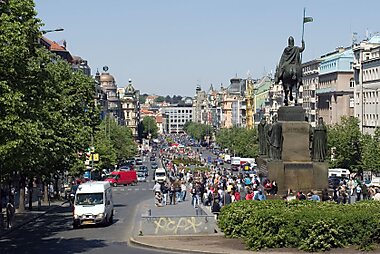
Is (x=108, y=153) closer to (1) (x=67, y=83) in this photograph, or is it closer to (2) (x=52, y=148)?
(1) (x=67, y=83)

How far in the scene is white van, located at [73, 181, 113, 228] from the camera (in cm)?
3959

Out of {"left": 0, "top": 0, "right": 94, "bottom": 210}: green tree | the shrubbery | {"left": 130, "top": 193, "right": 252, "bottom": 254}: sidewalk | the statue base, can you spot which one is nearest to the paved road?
{"left": 130, "top": 193, "right": 252, "bottom": 254}: sidewalk

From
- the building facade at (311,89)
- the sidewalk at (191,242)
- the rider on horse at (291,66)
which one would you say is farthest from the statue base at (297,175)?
the building facade at (311,89)

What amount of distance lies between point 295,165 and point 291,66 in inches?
164

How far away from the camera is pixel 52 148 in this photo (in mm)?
40750

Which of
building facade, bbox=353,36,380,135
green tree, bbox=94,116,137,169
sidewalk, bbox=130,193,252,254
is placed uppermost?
building facade, bbox=353,36,380,135

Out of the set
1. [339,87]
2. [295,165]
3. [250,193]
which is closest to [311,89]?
[339,87]

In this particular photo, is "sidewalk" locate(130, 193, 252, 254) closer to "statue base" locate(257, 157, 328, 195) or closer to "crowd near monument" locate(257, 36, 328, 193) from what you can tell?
"statue base" locate(257, 157, 328, 195)

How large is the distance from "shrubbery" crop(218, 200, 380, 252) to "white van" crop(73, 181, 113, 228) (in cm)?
1341

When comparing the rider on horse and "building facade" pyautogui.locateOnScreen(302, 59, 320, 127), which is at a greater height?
"building facade" pyautogui.locateOnScreen(302, 59, 320, 127)

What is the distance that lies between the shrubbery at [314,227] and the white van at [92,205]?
44.0 feet

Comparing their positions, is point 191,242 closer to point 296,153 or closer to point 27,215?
point 296,153

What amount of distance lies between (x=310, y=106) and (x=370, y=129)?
132 feet

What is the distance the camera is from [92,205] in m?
40.1
